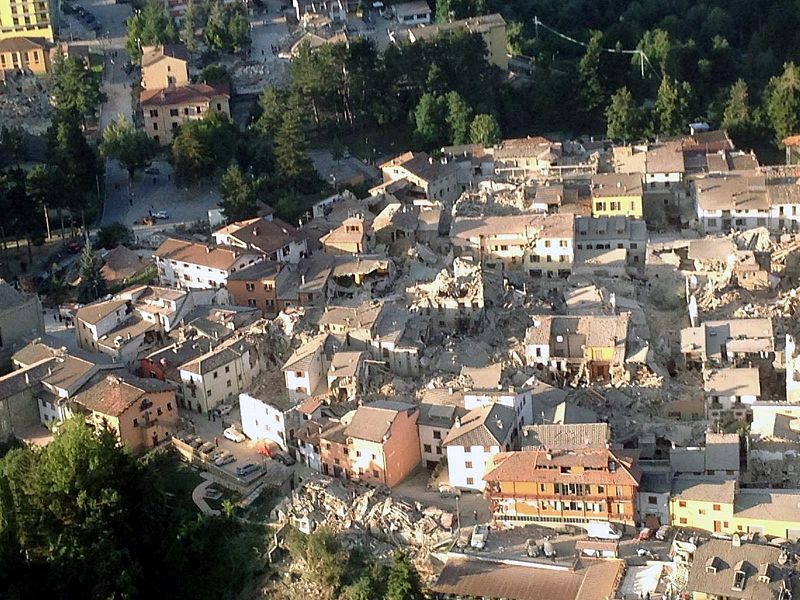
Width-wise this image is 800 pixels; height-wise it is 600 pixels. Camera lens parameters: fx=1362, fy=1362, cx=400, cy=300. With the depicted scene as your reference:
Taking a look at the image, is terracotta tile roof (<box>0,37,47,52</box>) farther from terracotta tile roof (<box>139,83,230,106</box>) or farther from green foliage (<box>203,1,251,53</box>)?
terracotta tile roof (<box>139,83,230,106</box>)

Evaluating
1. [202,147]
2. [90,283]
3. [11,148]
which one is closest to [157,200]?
[202,147]

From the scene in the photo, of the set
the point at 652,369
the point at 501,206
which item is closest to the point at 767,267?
the point at 652,369

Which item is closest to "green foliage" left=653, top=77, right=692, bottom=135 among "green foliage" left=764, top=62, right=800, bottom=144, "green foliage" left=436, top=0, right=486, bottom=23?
"green foliage" left=764, top=62, right=800, bottom=144

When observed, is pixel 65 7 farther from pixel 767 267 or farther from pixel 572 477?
pixel 572 477

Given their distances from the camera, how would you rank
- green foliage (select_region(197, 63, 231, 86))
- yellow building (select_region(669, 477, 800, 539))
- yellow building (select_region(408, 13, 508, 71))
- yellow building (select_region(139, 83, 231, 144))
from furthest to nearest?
1. yellow building (select_region(408, 13, 508, 71))
2. green foliage (select_region(197, 63, 231, 86))
3. yellow building (select_region(139, 83, 231, 144))
4. yellow building (select_region(669, 477, 800, 539))

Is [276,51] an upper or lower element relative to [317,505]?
upper

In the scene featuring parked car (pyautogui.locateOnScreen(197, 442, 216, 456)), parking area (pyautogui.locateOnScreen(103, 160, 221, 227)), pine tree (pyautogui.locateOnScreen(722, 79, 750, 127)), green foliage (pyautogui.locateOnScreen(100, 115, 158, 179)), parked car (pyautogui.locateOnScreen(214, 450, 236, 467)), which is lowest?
parked car (pyautogui.locateOnScreen(214, 450, 236, 467))

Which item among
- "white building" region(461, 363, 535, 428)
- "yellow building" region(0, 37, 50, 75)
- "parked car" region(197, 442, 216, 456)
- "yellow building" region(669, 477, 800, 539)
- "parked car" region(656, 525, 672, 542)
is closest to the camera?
"yellow building" region(669, 477, 800, 539)

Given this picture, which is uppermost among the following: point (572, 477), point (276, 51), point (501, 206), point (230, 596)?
point (276, 51)
